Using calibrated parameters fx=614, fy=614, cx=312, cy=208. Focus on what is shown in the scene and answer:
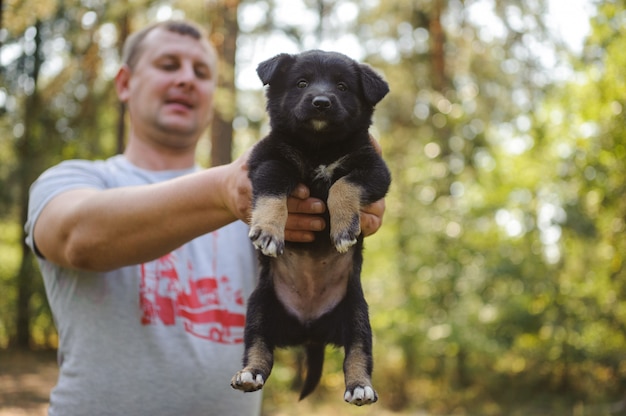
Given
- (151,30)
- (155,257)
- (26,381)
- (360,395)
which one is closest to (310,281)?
(360,395)

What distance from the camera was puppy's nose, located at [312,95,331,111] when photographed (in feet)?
9.12

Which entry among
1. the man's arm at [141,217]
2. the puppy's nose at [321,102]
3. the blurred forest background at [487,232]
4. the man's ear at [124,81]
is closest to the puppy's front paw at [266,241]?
the man's arm at [141,217]

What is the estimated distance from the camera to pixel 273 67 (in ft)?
9.79

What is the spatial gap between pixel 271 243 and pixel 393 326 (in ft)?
32.1

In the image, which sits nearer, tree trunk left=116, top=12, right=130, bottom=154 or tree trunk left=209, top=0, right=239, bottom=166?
tree trunk left=209, top=0, right=239, bottom=166

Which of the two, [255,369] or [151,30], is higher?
[151,30]

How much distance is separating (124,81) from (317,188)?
2402mm

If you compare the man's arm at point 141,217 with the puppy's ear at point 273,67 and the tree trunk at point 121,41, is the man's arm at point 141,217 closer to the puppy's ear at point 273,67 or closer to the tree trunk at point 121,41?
the puppy's ear at point 273,67

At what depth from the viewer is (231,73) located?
10273mm

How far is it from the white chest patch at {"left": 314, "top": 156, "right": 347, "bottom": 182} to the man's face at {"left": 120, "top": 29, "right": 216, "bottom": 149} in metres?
1.64

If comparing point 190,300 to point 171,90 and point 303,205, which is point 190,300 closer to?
point 303,205

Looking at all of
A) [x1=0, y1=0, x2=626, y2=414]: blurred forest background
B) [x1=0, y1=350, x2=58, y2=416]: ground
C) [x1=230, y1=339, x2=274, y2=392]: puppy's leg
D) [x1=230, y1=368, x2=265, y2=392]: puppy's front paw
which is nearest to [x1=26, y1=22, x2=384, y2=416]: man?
[x1=230, y1=339, x2=274, y2=392]: puppy's leg

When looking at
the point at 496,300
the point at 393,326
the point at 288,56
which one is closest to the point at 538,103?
the point at 496,300

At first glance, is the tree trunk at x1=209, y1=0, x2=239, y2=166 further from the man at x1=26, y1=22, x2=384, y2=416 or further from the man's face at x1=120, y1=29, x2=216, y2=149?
the man at x1=26, y1=22, x2=384, y2=416
